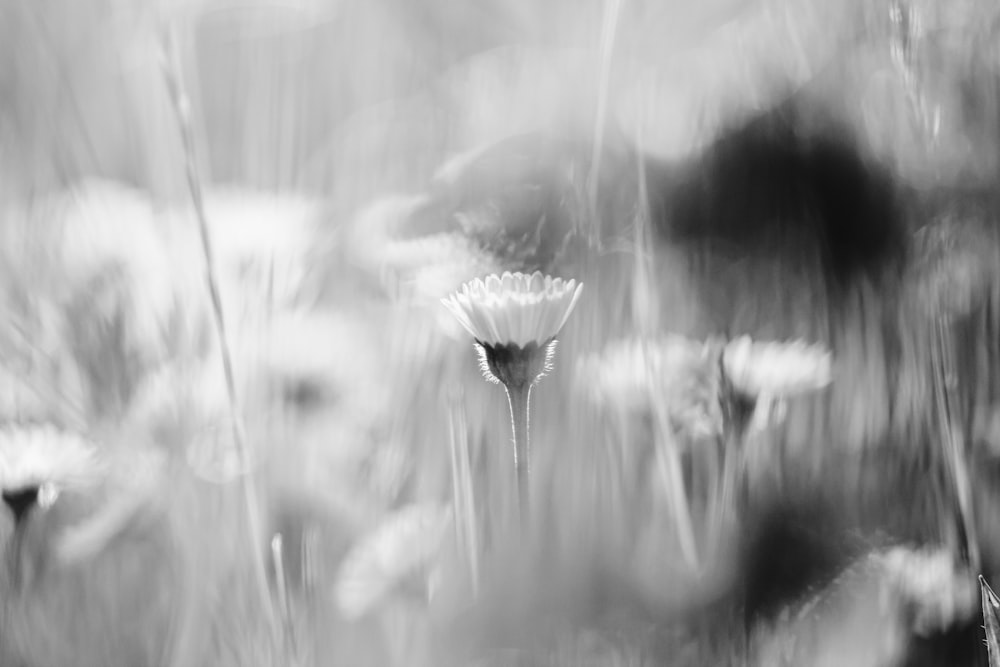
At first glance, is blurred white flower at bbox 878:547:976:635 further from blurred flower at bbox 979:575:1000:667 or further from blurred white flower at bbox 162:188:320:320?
blurred white flower at bbox 162:188:320:320

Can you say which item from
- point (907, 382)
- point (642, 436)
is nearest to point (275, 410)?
point (642, 436)

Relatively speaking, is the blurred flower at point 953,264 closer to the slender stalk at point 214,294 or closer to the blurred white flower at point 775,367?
the blurred white flower at point 775,367

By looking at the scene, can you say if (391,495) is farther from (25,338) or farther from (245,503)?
(25,338)

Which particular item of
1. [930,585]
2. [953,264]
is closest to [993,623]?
[930,585]

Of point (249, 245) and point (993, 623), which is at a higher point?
point (249, 245)

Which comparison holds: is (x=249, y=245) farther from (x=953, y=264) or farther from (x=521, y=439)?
(x=953, y=264)
